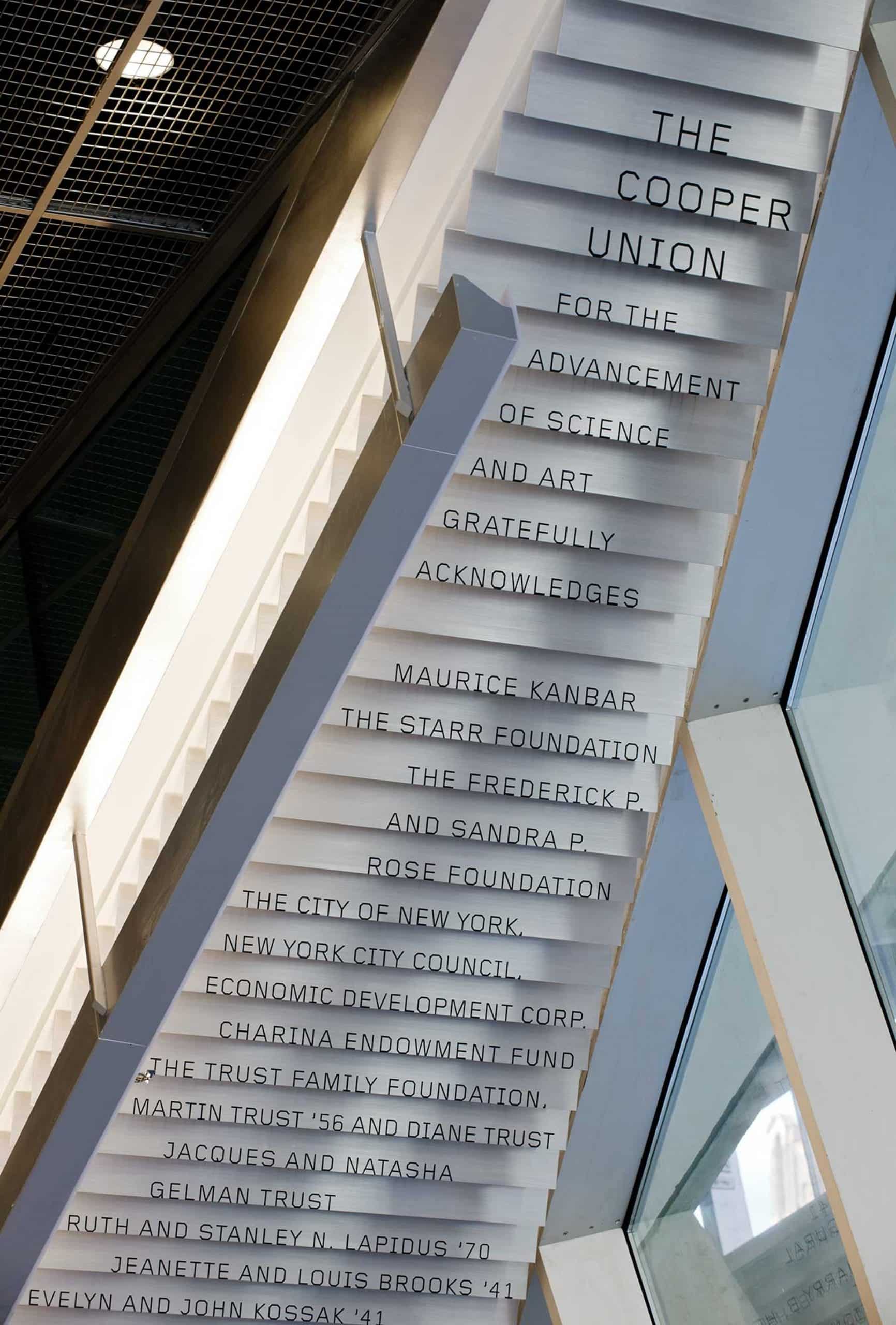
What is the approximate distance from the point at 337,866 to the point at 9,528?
1810mm

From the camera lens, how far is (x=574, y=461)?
3.75m

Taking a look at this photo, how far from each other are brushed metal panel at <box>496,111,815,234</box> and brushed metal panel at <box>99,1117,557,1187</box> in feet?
9.57

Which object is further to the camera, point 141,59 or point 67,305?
point 67,305

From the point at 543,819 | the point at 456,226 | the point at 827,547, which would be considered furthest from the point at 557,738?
the point at 456,226

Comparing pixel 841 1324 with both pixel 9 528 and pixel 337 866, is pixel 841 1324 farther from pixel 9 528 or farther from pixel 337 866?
pixel 9 528

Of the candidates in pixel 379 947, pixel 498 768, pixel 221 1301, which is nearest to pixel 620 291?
pixel 498 768

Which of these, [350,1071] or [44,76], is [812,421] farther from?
[350,1071]

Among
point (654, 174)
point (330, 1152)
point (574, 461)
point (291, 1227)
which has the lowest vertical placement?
point (291, 1227)

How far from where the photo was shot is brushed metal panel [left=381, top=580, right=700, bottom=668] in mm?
3891

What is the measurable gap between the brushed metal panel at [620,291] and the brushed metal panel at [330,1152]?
2624mm

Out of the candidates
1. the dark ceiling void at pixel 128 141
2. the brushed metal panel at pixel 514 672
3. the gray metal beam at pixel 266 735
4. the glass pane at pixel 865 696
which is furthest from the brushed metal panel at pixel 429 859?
the dark ceiling void at pixel 128 141

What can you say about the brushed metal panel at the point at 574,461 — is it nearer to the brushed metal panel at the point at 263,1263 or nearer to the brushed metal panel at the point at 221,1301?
the brushed metal panel at the point at 221,1301

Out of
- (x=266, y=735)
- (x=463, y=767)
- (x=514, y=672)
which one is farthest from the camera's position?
(x=463, y=767)

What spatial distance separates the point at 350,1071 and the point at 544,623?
157 centimetres
